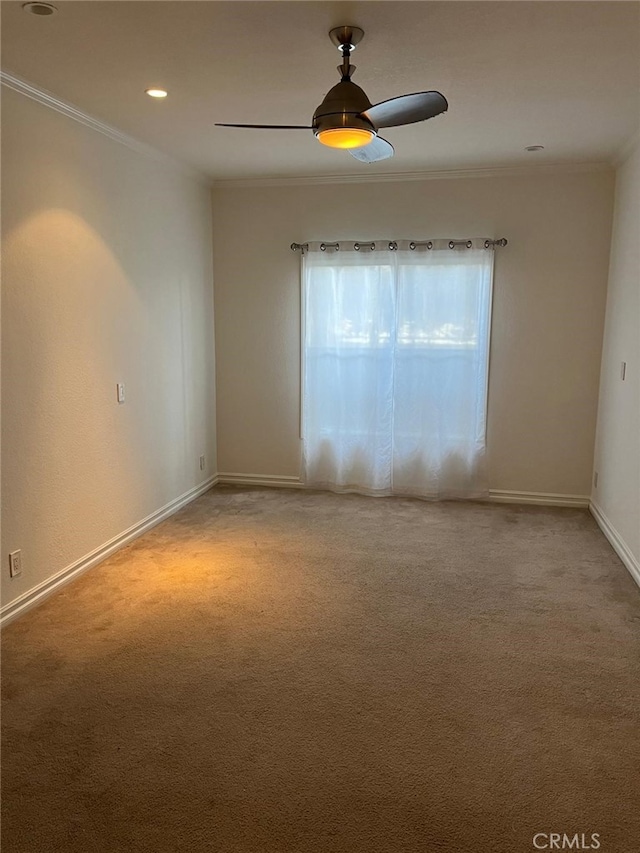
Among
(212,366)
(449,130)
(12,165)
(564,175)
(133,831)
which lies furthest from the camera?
(212,366)

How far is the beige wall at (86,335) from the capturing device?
305 centimetres

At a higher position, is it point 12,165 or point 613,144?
point 613,144

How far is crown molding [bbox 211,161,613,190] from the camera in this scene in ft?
15.1

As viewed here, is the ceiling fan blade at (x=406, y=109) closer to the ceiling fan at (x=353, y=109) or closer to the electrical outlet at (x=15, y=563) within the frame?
the ceiling fan at (x=353, y=109)

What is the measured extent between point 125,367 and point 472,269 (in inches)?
106

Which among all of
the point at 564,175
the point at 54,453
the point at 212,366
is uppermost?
the point at 564,175

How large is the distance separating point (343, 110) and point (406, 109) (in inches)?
10.8

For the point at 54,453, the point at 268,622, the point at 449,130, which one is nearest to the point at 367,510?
the point at 268,622

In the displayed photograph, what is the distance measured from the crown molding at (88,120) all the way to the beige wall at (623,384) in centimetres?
307

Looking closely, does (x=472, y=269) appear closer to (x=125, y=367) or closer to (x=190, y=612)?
(x=125, y=367)

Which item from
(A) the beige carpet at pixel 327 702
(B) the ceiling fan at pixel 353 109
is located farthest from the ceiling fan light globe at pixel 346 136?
(A) the beige carpet at pixel 327 702

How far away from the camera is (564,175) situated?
4.67 meters

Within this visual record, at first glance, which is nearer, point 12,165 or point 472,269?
point 12,165

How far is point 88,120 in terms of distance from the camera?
349 cm
